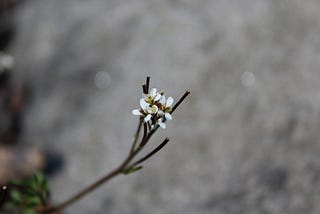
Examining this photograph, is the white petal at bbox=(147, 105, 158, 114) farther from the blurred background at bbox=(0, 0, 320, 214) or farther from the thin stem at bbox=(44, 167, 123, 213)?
the blurred background at bbox=(0, 0, 320, 214)

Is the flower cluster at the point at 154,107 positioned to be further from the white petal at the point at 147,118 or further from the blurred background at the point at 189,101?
the blurred background at the point at 189,101

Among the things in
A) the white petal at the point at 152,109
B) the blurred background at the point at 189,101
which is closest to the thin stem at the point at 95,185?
the blurred background at the point at 189,101

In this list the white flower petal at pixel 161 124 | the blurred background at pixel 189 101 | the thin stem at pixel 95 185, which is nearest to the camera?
the white flower petal at pixel 161 124

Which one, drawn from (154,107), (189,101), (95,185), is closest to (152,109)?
(154,107)

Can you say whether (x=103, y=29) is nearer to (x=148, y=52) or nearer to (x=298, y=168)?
(x=148, y=52)

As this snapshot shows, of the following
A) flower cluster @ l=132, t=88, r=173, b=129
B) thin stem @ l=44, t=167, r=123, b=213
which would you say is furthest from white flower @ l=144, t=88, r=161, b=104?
thin stem @ l=44, t=167, r=123, b=213

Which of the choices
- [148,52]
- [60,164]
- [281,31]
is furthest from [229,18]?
[60,164]
